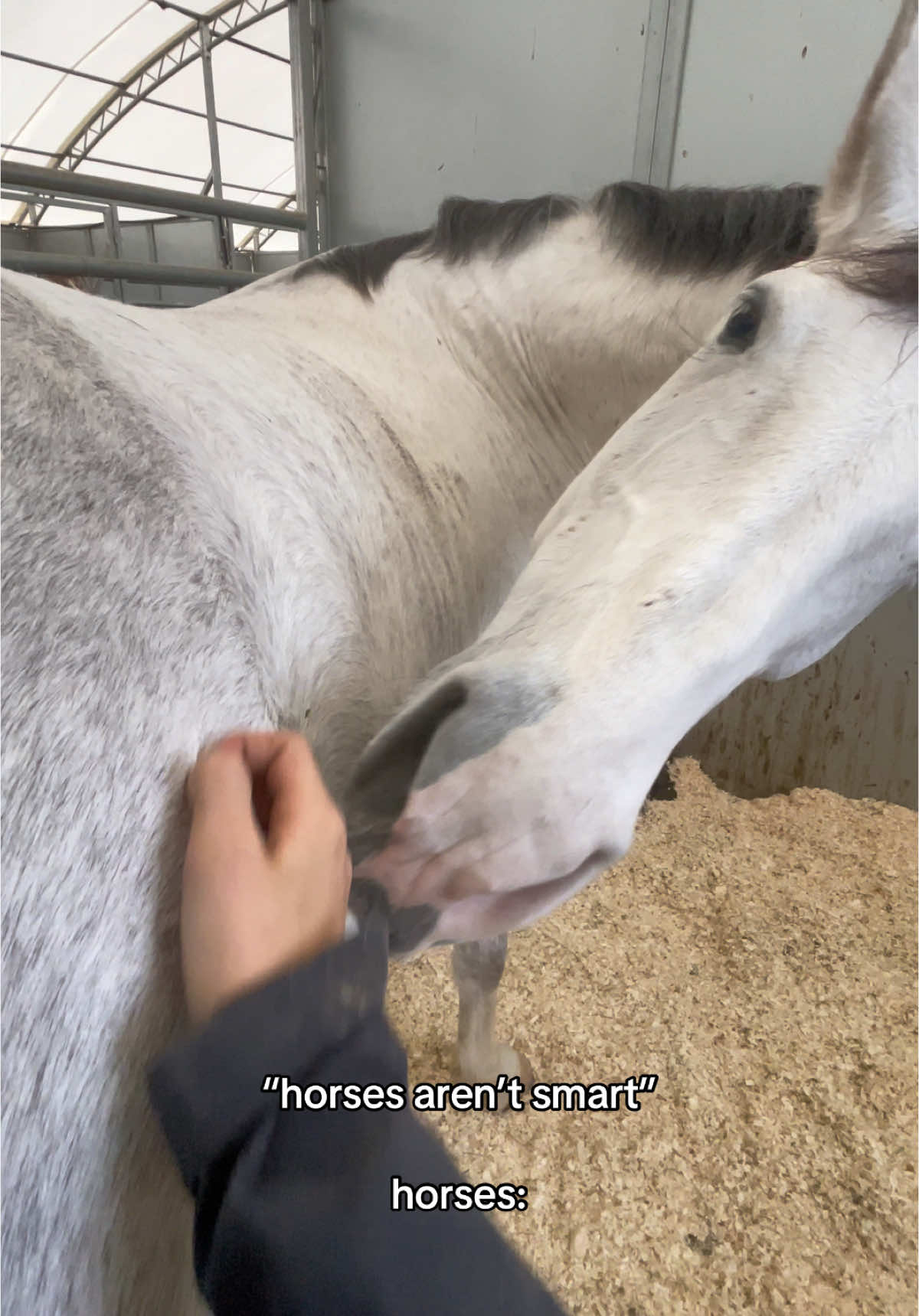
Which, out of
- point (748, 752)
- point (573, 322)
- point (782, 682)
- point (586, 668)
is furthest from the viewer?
point (748, 752)

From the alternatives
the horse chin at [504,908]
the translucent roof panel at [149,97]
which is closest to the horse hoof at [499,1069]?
the horse chin at [504,908]

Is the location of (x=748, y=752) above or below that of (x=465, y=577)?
below

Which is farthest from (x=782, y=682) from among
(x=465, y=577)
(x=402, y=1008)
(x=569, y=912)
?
(x=465, y=577)

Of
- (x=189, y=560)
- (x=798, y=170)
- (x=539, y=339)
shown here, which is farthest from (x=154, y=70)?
(x=189, y=560)

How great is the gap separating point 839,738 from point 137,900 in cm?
181

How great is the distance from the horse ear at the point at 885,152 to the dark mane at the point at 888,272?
0.9 inches

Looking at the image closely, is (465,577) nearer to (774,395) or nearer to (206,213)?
(774,395)

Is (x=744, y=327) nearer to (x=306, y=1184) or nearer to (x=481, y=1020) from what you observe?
(x=306, y=1184)

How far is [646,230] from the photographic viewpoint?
81cm

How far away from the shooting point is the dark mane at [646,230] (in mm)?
739

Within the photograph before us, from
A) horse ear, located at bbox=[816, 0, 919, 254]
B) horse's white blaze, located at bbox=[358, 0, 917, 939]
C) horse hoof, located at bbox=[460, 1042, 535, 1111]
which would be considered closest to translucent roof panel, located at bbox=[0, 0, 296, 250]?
horse ear, located at bbox=[816, 0, 919, 254]

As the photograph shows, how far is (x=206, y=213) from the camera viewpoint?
1768mm

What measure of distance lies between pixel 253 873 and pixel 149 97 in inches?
173

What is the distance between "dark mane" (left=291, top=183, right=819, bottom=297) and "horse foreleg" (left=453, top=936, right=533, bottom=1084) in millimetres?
897
